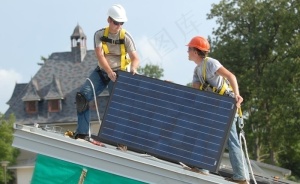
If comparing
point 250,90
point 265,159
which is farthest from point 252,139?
point 265,159

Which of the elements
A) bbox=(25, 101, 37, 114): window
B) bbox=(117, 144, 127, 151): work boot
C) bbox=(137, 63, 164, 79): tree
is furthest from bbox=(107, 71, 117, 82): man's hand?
bbox=(137, 63, 164, 79): tree

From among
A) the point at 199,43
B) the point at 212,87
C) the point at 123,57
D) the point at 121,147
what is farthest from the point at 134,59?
the point at 121,147

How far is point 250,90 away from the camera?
5116cm

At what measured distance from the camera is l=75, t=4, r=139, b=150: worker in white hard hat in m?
9.77

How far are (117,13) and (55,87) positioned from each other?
222 ft

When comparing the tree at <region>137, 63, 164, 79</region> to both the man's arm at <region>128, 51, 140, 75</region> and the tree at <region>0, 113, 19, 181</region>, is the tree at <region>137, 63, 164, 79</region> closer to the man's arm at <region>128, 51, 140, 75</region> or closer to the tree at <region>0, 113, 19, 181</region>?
the tree at <region>0, 113, 19, 181</region>

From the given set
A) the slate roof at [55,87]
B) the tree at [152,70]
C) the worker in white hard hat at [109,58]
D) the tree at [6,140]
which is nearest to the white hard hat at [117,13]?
the worker in white hard hat at [109,58]

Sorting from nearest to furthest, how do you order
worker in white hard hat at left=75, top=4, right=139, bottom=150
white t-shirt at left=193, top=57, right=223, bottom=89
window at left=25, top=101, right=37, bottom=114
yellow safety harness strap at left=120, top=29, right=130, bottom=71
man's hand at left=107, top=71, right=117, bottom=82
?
white t-shirt at left=193, top=57, right=223, bottom=89, man's hand at left=107, top=71, right=117, bottom=82, worker in white hard hat at left=75, top=4, right=139, bottom=150, yellow safety harness strap at left=120, top=29, right=130, bottom=71, window at left=25, top=101, right=37, bottom=114

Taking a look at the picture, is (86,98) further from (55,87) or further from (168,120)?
(55,87)

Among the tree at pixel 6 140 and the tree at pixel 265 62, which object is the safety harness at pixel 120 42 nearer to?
the tree at pixel 265 62

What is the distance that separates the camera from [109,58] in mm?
10180

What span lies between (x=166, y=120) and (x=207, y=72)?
802mm

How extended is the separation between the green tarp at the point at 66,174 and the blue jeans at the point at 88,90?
1.14 m

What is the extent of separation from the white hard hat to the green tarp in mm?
2069
